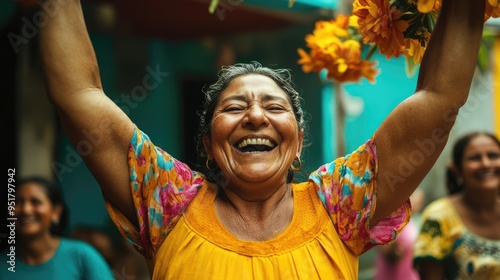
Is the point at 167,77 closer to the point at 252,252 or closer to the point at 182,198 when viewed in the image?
the point at 182,198

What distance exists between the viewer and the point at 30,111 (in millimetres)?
5547

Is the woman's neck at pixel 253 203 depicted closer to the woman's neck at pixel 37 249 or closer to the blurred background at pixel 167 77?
the woman's neck at pixel 37 249

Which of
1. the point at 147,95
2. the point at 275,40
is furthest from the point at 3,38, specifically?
the point at 275,40

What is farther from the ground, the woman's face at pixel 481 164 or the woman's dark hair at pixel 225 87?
the woman's dark hair at pixel 225 87

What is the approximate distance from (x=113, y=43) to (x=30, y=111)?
1221 millimetres

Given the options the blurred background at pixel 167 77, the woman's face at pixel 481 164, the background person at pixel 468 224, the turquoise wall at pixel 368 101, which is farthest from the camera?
the turquoise wall at pixel 368 101

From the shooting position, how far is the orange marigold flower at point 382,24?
232cm

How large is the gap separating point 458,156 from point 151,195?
298 cm

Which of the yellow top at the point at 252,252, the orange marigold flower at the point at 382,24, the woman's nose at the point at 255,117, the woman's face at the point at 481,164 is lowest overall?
the woman's face at the point at 481,164

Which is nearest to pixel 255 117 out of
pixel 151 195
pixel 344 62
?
pixel 151 195

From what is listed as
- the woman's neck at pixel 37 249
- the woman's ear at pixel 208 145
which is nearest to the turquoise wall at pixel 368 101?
the woman's neck at pixel 37 249

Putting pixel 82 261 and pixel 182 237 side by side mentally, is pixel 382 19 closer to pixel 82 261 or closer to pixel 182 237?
pixel 182 237

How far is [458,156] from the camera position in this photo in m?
4.80

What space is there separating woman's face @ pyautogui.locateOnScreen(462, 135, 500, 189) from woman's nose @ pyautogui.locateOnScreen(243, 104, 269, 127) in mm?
2570
